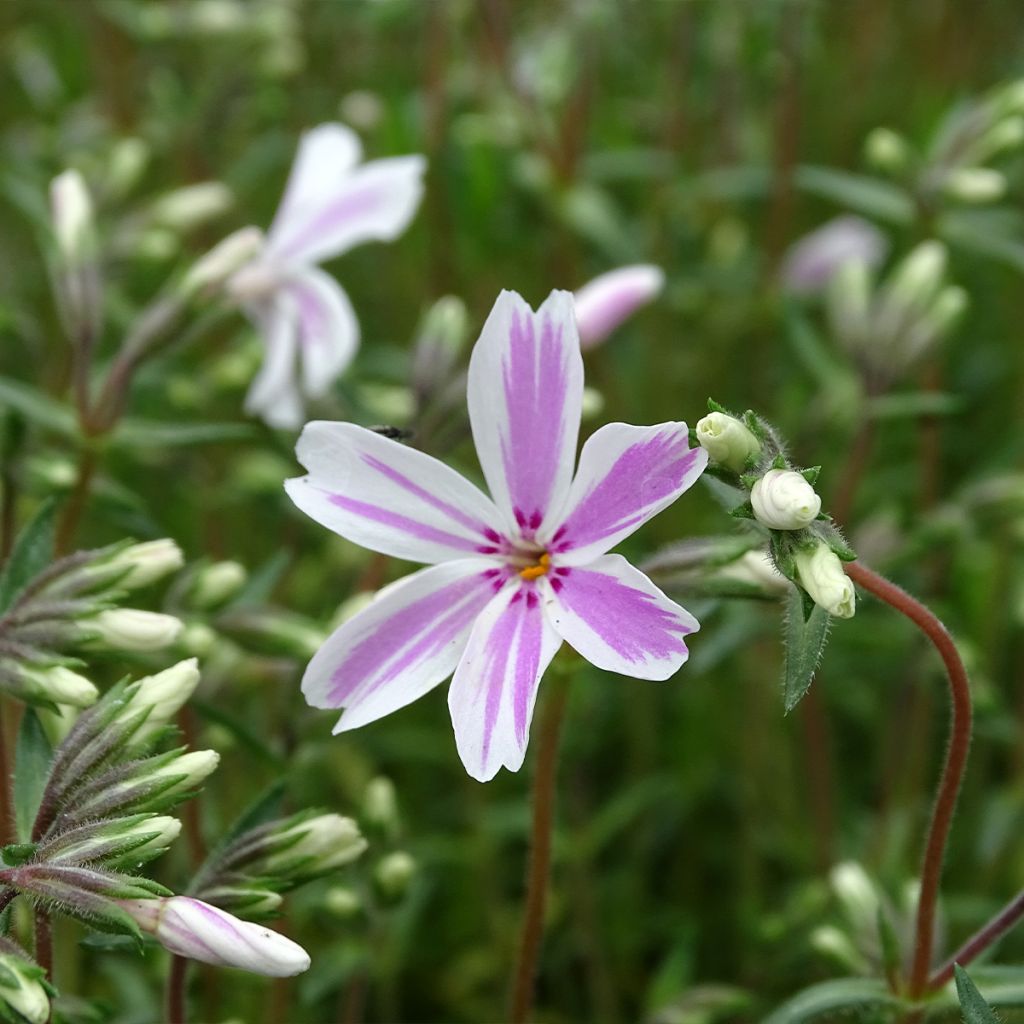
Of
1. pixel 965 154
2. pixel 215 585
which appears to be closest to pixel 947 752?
pixel 215 585

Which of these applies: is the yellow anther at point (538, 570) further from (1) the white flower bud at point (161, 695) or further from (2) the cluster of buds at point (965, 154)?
(2) the cluster of buds at point (965, 154)

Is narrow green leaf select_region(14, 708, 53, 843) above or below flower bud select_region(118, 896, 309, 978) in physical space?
above

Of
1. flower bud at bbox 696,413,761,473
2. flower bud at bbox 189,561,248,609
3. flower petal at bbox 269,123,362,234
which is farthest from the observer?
flower petal at bbox 269,123,362,234

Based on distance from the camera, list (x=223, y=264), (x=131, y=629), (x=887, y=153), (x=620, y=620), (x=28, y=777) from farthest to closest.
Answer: (x=887, y=153), (x=223, y=264), (x=131, y=629), (x=28, y=777), (x=620, y=620)

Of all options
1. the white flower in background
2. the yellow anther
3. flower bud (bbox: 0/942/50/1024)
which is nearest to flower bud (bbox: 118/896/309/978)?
flower bud (bbox: 0/942/50/1024)

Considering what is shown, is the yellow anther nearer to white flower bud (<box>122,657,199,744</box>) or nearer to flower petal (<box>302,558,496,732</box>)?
flower petal (<box>302,558,496,732</box>)

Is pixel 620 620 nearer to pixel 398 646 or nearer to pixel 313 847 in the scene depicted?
pixel 398 646
